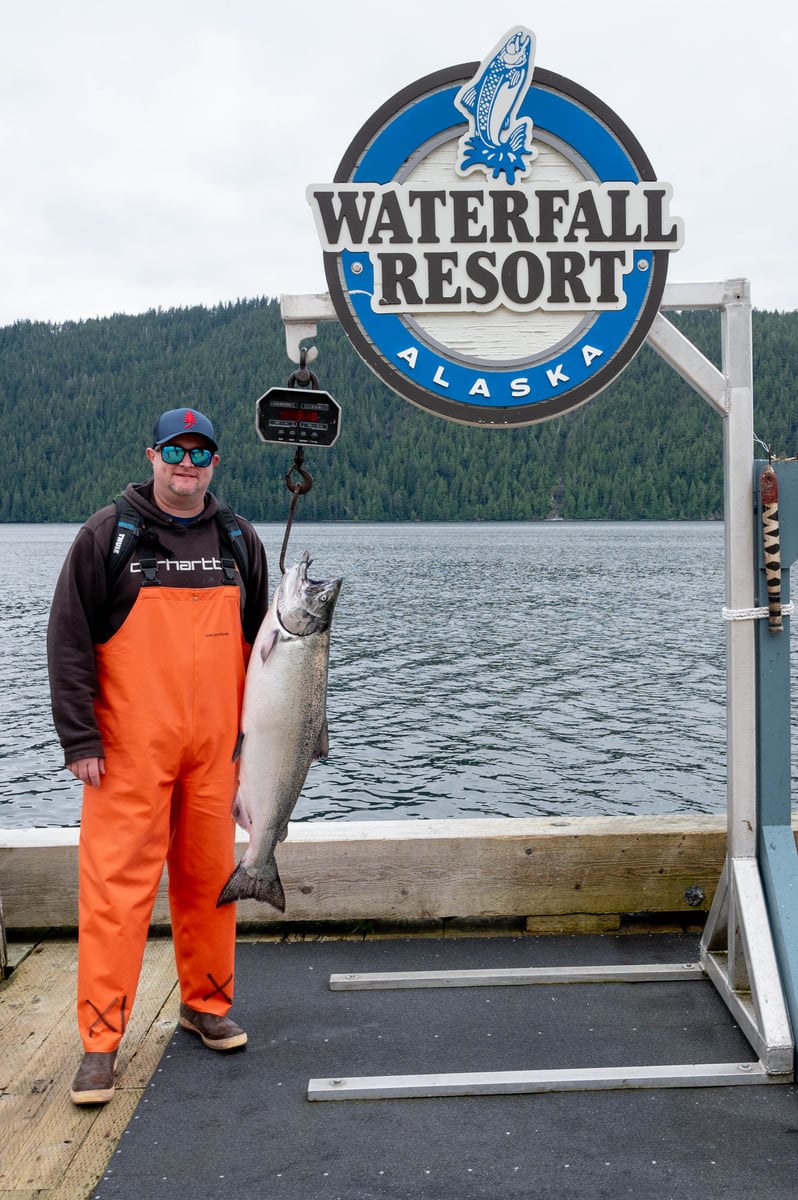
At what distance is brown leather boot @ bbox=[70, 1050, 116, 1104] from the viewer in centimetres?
347

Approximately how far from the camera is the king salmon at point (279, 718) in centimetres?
352

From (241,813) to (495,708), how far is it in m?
19.5

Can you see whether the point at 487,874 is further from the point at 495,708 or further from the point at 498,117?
the point at 495,708

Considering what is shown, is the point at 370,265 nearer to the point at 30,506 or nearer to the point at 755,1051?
the point at 755,1051

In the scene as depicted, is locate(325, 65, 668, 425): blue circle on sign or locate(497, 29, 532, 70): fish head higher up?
locate(497, 29, 532, 70): fish head

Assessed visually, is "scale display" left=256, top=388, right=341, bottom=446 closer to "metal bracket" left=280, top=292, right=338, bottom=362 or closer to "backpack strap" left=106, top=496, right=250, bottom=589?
"metal bracket" left=280, top=292, right=338, bottom=362

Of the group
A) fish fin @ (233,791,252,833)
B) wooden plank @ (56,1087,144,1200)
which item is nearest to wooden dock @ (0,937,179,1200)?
wooden plank @ (56,1087,144,1200)

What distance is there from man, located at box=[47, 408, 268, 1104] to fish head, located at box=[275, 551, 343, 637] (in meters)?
0.37

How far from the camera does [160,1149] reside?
324 cm

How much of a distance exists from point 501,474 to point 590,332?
585 ft

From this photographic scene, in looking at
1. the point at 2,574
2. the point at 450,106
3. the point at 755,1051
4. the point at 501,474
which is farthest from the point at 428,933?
the point at 501,474

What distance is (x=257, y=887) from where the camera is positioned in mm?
3680

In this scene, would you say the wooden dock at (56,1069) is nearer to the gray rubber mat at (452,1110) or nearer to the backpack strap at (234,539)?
the gray rubber mat at (452,1110)

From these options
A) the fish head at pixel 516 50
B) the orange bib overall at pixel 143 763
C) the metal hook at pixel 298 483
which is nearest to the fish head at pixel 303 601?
the metal hook at pixel 298 483
